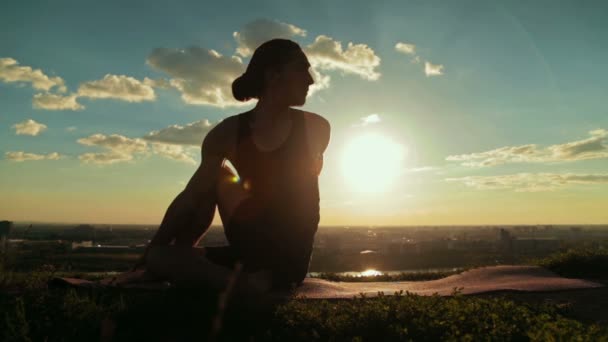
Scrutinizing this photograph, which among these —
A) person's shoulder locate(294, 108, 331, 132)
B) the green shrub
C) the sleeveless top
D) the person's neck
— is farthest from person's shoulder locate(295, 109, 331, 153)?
the green shrub

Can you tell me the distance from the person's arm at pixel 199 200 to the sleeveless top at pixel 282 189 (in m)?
0.24

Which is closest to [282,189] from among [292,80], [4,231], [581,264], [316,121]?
[316,121]

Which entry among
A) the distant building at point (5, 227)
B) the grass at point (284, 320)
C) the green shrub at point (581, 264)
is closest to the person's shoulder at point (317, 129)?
the grass at point (284, 320)

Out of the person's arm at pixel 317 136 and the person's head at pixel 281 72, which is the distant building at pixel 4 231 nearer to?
the person's head at pixel 281 72

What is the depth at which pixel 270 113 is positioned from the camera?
15.0ft

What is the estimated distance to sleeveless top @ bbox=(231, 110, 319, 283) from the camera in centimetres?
434

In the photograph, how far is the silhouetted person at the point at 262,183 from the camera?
13.8ft

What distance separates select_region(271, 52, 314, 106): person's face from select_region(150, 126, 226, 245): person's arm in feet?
2.28

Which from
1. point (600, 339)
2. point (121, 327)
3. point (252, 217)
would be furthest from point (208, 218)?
point (600, 339)

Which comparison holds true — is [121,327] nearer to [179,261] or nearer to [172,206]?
[179,261]

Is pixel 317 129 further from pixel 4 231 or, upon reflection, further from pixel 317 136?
pixel 4 231

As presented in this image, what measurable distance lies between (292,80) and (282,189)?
40.7 inches

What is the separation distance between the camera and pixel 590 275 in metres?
7.12

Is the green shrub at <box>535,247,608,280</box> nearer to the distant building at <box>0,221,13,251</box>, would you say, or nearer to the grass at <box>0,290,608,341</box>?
the grass at <box>0,290,608,341</box>
